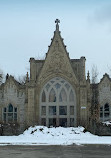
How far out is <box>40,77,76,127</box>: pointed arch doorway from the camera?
28.8 metres

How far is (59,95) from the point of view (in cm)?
2889

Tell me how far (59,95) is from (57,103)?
0.86 meters

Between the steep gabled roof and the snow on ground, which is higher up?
the steep gabled roof

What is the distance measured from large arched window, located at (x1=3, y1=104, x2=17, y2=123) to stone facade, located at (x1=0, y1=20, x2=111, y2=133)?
11 cm

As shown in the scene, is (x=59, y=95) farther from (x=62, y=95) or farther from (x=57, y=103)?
(x=57, y=103)

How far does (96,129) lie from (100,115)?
8.32ft

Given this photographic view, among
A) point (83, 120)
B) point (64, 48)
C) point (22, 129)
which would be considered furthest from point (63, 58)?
point (22, 129)

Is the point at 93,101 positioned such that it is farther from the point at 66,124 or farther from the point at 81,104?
the point at 66,124

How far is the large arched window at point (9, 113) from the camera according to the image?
29.7m

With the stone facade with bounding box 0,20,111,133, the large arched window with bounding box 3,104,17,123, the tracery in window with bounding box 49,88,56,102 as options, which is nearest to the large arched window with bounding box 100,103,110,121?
the stone facade with bounding box 0,20,111,133

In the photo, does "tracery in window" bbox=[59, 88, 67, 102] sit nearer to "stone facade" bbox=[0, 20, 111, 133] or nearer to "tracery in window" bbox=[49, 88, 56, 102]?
"stone facade" bbox=[0, 20, 111, 133]

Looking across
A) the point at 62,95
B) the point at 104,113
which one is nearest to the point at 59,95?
the point at 62,95

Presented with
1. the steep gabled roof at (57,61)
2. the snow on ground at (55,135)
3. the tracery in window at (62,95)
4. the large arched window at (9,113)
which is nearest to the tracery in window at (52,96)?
the tracery in window at (62,95)

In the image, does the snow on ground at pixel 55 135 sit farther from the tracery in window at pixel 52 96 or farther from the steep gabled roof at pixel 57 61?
the steep gabled roof at pixel 57 61
